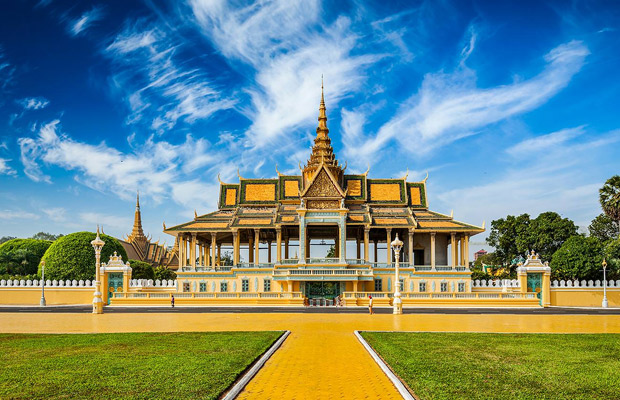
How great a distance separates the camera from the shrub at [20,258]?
6181 cm

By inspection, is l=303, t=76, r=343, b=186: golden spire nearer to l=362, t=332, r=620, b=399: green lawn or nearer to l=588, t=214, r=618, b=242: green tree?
l=588, t=214, r=618, b=242: green tree

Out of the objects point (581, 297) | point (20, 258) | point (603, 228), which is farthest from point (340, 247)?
point (20, 258)

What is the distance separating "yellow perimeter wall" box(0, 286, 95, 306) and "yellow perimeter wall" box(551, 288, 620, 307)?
131 feet

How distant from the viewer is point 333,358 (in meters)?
13.8

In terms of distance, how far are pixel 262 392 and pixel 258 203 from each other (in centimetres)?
4697

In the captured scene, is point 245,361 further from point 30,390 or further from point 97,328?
point 97,328

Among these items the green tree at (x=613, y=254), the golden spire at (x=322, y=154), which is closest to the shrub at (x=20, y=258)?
the golden spire at (x=322, y=154)

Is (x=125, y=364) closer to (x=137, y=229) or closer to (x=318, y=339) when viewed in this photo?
(x=318, y=339)

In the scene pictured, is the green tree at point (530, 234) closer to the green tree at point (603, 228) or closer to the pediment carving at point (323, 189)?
the green tree at point (603, 228)

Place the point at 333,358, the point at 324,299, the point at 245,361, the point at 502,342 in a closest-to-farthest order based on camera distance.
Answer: the point at 245,361 < the point at 333,358 < the point at 502,342 < the point at 324,299

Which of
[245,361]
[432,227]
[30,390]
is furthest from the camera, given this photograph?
[432,227]

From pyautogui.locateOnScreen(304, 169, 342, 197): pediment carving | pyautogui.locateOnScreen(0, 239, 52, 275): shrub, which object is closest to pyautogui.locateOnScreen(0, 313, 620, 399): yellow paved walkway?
pyautogui.locateOnScreen(304, 169, 342, 197): pediment carving

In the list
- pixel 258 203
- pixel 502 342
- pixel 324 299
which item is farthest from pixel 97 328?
pixel 258 203

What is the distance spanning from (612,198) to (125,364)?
46318 millimetres
